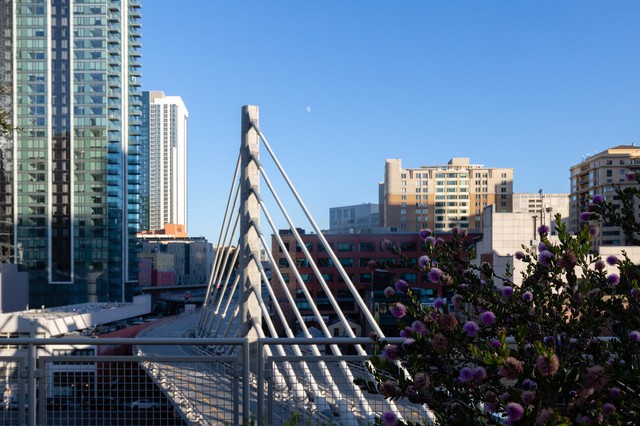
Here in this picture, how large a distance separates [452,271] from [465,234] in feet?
0.90

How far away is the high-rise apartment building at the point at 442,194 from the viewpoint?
→ 128375 millimetres

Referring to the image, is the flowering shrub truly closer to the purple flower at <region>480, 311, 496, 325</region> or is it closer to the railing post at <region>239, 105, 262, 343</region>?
the purple flower at <region>480, 311, 496, 325</region>

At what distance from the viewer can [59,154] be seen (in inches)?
2968

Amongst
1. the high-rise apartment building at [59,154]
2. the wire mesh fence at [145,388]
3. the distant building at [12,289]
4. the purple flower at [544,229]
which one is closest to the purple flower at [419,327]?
the purple flower at [544,229]

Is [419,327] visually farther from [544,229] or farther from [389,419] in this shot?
[544,229]

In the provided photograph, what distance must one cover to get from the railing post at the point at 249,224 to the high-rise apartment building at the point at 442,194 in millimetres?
109033

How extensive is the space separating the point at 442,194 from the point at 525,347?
434ft

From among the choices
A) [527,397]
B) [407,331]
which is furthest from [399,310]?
[527,397]

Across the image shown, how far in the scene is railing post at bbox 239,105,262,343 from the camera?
1773cm

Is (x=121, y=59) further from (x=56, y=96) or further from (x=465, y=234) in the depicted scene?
(x=465, y=234)

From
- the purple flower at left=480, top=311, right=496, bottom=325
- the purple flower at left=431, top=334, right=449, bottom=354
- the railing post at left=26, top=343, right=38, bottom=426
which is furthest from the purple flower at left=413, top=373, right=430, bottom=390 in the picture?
the railing post at left=26, top=343, right=38, bottom=426

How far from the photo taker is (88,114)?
75.9 meters

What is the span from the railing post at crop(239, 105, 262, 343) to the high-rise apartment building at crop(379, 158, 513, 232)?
109 m

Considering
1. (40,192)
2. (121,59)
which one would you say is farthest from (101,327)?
(121,59)
